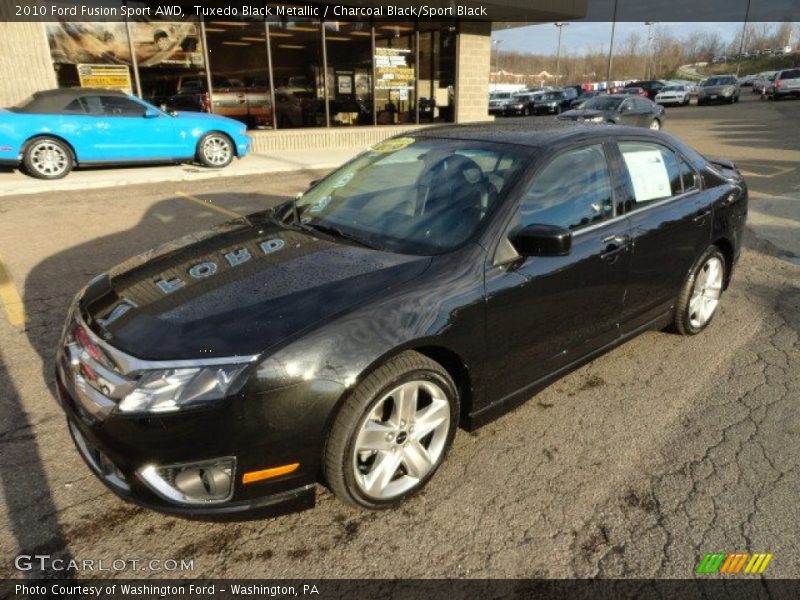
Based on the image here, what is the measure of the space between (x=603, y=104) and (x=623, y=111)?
85 cm

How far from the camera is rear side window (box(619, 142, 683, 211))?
11.6ft

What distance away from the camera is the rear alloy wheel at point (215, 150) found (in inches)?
459

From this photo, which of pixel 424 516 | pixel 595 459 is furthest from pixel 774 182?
pixel 424 516

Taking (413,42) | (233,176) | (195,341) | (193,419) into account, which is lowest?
(233,176)

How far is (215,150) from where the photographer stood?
1184cm

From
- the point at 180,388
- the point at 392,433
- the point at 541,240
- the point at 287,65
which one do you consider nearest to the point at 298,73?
the point at 287,65

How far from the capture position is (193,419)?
206 centimetres

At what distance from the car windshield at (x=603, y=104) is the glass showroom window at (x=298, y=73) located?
9.18 metres

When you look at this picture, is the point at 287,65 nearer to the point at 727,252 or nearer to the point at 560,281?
the point at 727,252

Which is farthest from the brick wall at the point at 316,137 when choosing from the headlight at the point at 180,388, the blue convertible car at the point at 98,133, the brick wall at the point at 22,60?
the headlight at the point at 180,388

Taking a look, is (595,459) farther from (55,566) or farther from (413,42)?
(413,42)

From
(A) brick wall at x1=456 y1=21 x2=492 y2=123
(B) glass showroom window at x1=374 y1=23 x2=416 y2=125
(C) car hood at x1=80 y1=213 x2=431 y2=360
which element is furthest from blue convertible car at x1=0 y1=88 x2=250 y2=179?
(A) brick wall at x1=456 y1=21 x2=492 y2=123

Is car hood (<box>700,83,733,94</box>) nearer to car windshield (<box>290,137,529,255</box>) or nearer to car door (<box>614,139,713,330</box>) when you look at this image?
car door (<box>614,139,713,330</box>)

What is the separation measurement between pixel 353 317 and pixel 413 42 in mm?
16778
